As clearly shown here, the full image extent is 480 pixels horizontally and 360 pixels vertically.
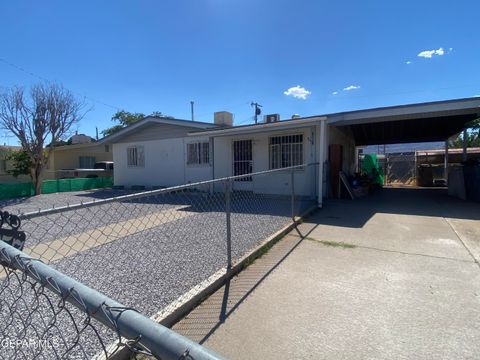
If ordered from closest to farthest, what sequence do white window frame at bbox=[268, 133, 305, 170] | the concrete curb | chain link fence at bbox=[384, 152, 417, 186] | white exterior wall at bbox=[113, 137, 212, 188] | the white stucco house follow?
the concrete curb
the white stucco house
white window frame at bbox=[268, 133, 305, 170]
white exterior wall at bbox=[113, 137, 212, 188]
chain link fence at bbox=[384, 152, 417, 186]

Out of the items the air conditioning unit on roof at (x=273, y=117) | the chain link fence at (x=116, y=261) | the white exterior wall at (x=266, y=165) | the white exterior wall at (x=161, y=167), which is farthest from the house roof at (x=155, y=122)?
the chain link fence at (x=116, y=261)

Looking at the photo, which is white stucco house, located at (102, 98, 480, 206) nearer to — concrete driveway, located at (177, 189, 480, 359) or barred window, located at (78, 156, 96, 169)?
concrete driveway, located at (177, 189, 480, 359)

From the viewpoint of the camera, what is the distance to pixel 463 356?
2234 millimetres

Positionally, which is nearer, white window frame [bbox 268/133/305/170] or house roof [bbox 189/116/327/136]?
house roof [bbox 189/116/327/136]

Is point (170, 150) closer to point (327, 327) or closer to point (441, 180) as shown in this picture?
point (327, 327)

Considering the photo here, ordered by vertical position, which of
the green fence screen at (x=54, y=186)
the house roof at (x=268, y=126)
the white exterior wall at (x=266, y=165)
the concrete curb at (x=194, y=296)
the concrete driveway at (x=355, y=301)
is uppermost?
the house roof at (x=268, y=126)

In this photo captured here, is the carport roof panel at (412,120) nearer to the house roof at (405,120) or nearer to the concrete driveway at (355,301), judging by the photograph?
the house roof at (405,120)

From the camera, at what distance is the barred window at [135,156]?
15.8 m

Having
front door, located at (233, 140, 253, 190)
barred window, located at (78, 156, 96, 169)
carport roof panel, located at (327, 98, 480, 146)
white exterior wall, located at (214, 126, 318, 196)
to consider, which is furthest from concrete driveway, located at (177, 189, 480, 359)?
barred window, located at (78, 156, 96, 169)

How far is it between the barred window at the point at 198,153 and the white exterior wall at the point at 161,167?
7.7 inches

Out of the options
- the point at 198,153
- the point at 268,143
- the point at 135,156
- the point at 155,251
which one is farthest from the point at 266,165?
the point at 135,156

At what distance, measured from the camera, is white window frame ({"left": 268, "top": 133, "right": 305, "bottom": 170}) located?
10.6m

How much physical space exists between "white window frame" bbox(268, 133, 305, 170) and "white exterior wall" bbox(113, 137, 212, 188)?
3295mm

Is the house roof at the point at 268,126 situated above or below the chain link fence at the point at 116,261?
above
